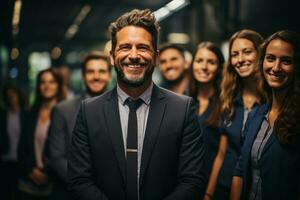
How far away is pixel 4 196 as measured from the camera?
5.65m

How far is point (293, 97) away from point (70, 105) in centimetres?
202

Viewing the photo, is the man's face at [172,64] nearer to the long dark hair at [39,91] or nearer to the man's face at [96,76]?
the man's face at [96,76]

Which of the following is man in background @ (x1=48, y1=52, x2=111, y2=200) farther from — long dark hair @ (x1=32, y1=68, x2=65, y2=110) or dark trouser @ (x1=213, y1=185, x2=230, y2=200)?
dark trouser @ (x1=213, y1=185, x2=230, y2=200)

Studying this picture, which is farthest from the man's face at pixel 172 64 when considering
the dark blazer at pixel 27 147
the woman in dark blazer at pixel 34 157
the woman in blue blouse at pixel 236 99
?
the dark blazer at pixel 27 147

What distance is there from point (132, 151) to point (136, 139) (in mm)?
77

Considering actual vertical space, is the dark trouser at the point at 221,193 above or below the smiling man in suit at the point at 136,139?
below

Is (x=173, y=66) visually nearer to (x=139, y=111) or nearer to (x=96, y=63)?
(x=96, y=63)

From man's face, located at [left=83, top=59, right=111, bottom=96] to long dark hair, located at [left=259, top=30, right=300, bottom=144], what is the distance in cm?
181

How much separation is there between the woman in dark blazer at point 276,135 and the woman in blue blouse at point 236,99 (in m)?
0.38

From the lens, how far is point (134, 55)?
241cm

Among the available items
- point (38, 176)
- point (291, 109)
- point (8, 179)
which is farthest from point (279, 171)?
point (8, 179)

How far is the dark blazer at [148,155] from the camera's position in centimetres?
242

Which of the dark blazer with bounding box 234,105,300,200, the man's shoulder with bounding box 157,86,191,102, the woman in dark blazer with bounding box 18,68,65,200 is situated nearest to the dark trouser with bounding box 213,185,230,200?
the dark blazer with bounding box 234,105,300,200

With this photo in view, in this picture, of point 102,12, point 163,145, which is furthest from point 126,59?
point 102,12
